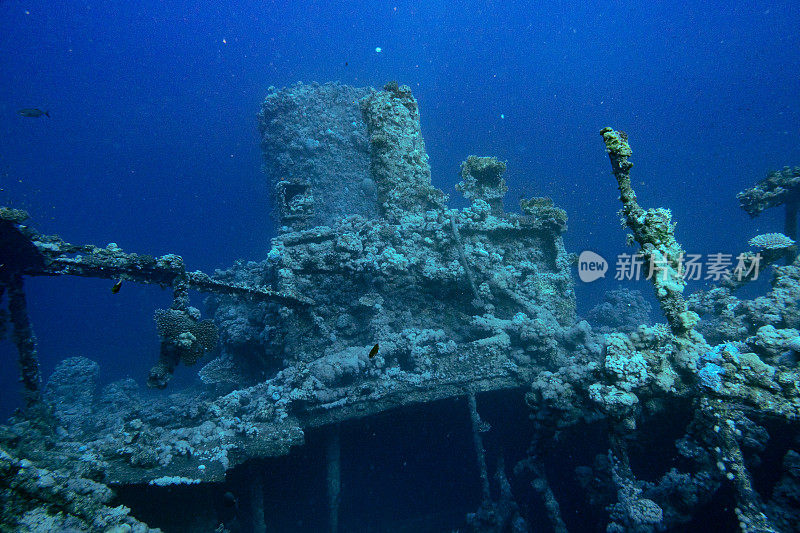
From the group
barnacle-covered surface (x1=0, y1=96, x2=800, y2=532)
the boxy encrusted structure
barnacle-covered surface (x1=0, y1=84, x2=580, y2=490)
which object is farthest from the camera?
the boxy encrusted structure

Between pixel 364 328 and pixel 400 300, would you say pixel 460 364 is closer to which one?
pixel 400 300

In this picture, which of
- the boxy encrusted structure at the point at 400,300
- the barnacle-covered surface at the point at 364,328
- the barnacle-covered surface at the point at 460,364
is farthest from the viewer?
the boxy encrusted structure at the point at 400,300

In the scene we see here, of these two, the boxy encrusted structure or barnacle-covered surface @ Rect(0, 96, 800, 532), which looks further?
the boxy encrusted structure

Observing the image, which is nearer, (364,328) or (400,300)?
(364,328)

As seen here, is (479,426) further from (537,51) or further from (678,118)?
(678,118)

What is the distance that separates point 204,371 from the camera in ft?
33.7

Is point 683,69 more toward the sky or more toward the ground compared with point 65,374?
more toward the sky

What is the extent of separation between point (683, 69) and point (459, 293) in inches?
7773

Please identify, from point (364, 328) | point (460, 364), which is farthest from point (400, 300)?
point (460, 364)

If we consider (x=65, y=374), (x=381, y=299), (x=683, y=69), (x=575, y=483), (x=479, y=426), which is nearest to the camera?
(x=575, y=483)

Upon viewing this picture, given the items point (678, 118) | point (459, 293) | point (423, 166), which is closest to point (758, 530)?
point (459, 293)

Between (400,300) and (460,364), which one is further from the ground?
(400,300)

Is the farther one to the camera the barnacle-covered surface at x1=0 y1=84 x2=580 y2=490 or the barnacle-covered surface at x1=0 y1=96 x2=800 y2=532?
the barnacle-covered surface at x1=0 y1=84 x2=580 y2=490

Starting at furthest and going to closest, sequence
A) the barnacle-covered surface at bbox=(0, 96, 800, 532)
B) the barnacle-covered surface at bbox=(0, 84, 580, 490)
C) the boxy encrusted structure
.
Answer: the boxy encrusted structure
the barnacle-covered surface at bbox=(0, 84, 580, 490)
the barnacle-covered surface at bbox=(0, 96, 800, 532)
